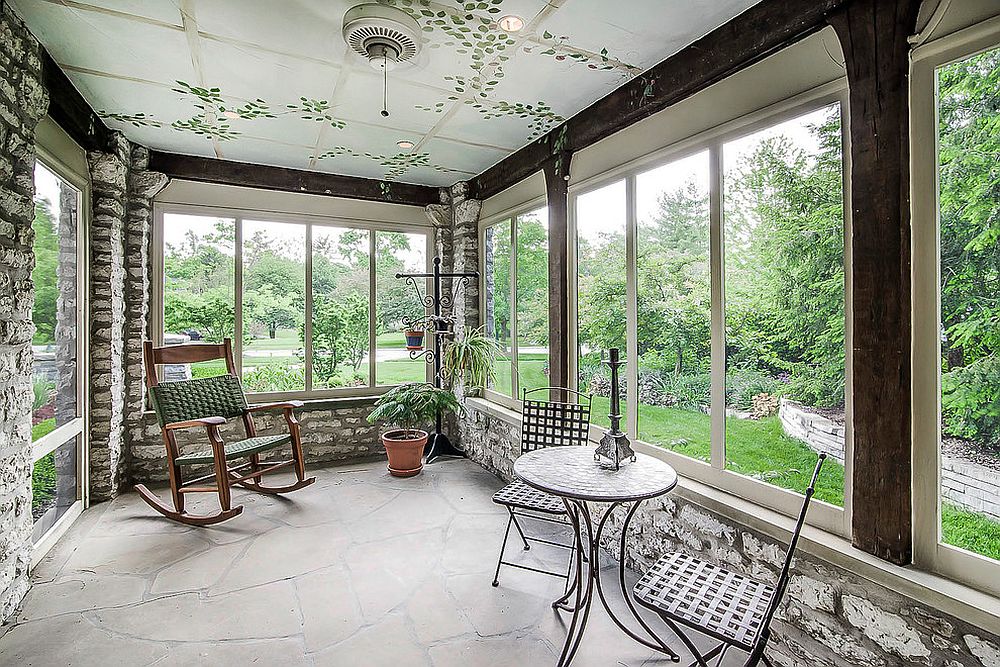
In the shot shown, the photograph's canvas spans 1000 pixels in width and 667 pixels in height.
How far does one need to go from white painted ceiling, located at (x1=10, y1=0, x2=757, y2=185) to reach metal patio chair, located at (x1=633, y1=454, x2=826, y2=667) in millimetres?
2117

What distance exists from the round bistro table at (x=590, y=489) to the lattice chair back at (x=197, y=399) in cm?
276

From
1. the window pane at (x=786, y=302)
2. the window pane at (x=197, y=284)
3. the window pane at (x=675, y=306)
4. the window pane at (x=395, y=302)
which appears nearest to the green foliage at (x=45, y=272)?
the window pane at (x=197, y=284)

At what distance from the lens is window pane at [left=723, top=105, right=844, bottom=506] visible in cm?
207

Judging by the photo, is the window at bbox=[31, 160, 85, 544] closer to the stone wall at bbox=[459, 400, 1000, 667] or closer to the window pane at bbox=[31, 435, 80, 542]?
the window pane at bbox=[31, 435, 80, 542]

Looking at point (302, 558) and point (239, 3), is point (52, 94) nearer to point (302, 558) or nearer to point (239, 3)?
point (239, 3)

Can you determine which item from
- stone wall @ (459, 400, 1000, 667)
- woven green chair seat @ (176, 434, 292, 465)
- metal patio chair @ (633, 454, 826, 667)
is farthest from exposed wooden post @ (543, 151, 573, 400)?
woven green chair seat @ (176, 434, 292, 465)

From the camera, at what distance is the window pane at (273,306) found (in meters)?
4.82

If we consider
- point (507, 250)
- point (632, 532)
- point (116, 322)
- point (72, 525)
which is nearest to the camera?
point (632, 532)

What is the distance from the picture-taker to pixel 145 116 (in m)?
3.56

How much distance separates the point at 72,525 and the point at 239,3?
11.2 feet

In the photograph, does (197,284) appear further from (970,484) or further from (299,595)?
(970,484)

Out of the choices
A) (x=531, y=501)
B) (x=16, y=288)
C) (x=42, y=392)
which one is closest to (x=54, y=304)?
(x=42, y=392)

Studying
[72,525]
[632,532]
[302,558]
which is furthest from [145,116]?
[632,532]

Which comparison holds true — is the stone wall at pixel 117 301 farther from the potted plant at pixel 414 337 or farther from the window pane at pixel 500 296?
the window pane at pixel 500 296
